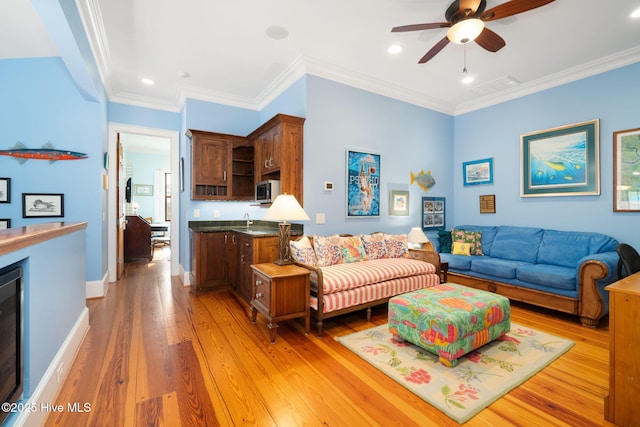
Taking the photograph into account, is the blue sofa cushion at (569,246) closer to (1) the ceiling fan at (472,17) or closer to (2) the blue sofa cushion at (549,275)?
(2) the blue sofa cushion at (549,275)

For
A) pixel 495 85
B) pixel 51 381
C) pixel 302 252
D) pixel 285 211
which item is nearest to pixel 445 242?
pixel 495 85

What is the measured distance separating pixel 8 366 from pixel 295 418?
1.43 meters

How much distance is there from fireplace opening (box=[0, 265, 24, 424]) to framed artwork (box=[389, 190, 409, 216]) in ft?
13.4

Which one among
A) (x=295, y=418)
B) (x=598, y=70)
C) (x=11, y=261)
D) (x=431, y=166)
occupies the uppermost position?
(x=598, y=70)

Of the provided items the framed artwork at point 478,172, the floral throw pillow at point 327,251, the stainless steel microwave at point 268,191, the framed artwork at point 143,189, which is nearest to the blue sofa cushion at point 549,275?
the framed artwork at point 478,172

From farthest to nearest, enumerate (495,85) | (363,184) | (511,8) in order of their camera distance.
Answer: (495,85) < (363,184) < (511,8)

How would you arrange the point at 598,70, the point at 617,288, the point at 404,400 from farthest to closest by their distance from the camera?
the point at 598,70, the point at 404,400, the point at 617,288

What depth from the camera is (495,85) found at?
14.2 feet

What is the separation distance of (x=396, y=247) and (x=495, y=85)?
2.92 m

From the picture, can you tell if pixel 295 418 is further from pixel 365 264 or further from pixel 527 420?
pixel 365 264

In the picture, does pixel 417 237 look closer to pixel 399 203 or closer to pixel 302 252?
pixel 399 203

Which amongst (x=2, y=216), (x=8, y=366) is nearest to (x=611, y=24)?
(x=8, y=366)

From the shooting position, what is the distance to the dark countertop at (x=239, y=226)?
382 centimetres

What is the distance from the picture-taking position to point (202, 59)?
364 cm
